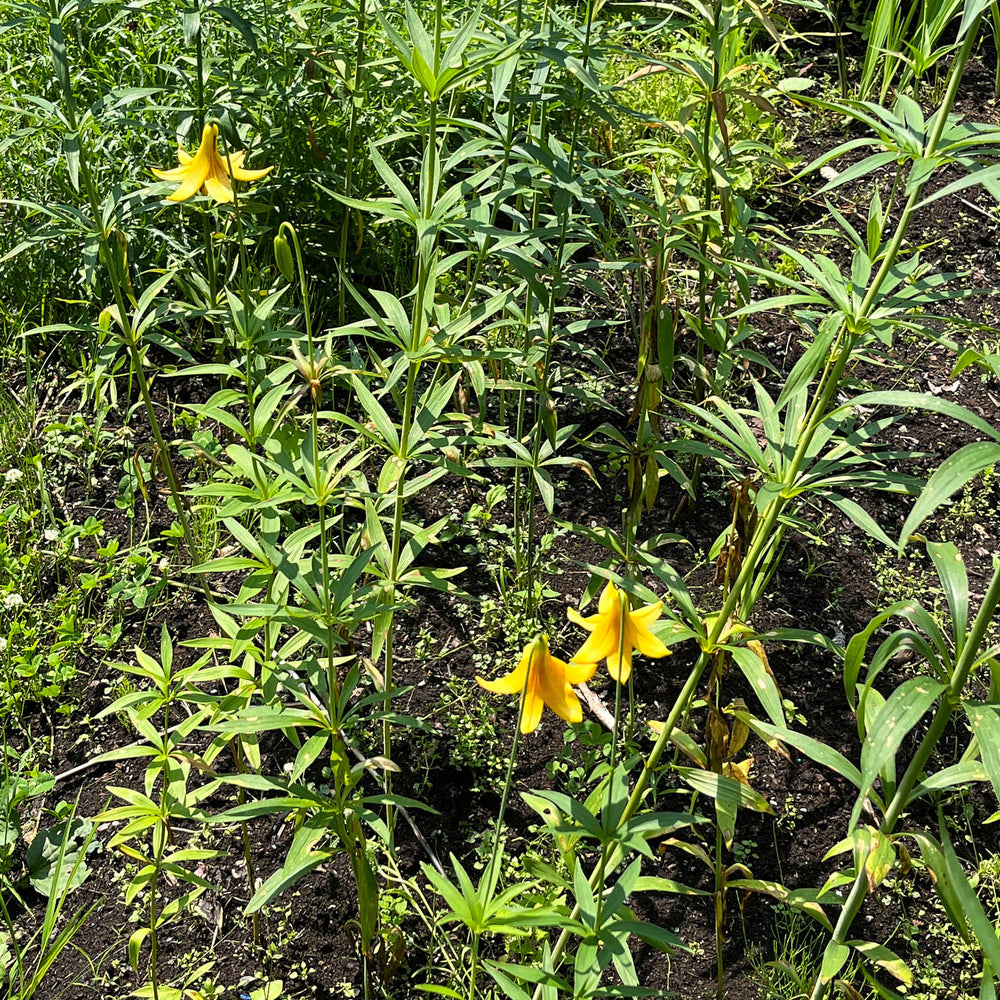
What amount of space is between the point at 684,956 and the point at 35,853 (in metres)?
1.36

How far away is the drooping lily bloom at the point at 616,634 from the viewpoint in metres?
1.56

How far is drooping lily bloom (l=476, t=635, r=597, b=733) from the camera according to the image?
1527 millimetres

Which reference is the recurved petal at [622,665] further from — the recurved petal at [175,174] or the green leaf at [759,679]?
the recurved petal at [175,174]

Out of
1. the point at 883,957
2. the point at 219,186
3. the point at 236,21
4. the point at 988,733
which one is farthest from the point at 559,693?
the point at 236,21

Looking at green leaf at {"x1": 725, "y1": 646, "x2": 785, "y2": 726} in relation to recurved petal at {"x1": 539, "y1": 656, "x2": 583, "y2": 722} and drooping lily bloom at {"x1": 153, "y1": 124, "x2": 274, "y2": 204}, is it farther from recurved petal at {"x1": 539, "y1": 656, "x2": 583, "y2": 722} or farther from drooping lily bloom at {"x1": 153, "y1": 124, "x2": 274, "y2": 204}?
drooping lily bloom at {"x1": 153, "y1": 124, "x2": 274, "y2": 204}

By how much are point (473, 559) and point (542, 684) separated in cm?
132

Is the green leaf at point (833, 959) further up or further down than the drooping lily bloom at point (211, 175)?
further down

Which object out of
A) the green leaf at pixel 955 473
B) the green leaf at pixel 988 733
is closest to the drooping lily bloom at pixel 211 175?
the green leaf at pixel 955 473

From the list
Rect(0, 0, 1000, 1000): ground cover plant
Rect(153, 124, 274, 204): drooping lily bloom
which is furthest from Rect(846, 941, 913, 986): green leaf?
Rect(153, 124, 274, 204): drooping lily bloom

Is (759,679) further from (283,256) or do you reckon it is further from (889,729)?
(283,256)

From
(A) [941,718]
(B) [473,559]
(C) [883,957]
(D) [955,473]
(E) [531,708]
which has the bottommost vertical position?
(B) [473,559]

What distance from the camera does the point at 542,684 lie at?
1.55 meters

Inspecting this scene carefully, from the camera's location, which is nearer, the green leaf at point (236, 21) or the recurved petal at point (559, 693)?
the recurved petal at point (559, 693)

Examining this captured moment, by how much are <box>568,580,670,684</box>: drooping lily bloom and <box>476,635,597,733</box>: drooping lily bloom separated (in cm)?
3
